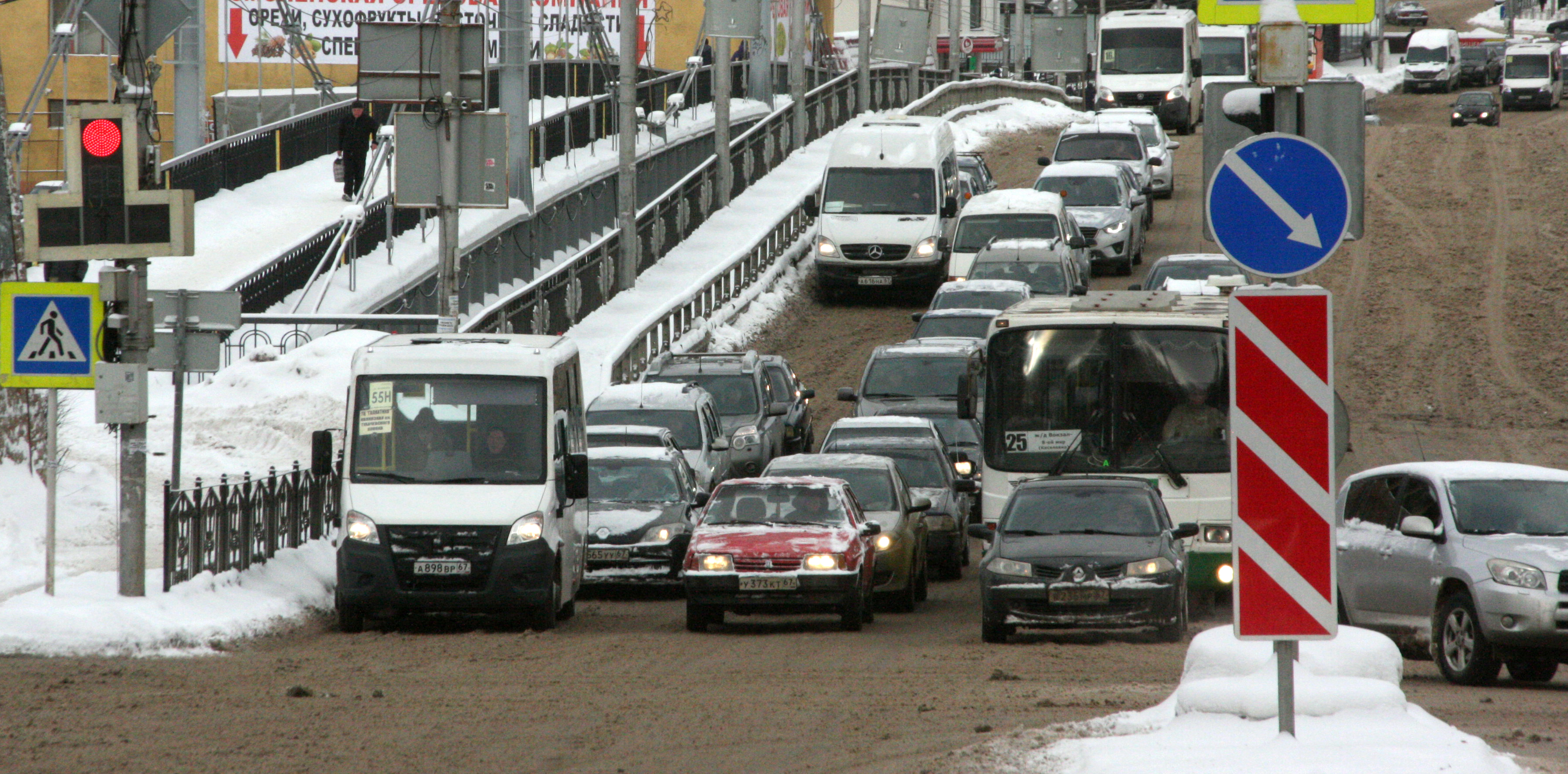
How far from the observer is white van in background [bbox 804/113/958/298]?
3547 cm

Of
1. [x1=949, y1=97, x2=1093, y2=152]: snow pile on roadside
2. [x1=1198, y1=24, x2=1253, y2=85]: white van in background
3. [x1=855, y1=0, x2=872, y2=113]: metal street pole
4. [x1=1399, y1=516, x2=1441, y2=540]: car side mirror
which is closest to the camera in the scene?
[x1=1399, y1=516, x2=1441, y2=540]: car side mirror

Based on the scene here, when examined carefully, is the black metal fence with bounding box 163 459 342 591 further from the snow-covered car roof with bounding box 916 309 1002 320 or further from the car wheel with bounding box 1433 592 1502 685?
the snow-covered car roof with bounding box 916 309 1002 320

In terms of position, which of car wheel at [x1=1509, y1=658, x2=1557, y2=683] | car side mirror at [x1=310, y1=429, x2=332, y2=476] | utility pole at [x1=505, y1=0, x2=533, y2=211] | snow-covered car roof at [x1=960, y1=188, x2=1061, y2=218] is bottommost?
car wheel at [x1=1509, y1=658, x2=1557, y2=683]

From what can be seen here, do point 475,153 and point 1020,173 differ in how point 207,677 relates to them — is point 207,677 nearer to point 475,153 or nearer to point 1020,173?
point 475,153

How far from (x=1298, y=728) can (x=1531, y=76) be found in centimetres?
7379

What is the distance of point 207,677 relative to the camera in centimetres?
1241

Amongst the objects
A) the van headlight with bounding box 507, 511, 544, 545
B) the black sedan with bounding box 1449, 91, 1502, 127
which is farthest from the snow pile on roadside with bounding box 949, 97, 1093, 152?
the van headlight with bounding box 507, 511, 544, 545

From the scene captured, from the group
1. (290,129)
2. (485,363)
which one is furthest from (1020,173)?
(485,363)

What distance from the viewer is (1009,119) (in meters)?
67.1

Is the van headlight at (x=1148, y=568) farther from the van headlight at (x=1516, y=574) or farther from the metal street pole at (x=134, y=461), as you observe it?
the metal street pole at (x=134, y=461)

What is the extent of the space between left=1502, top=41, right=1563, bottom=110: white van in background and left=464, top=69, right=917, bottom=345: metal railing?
28513mm

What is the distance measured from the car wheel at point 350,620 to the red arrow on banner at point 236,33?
41592 millimetres

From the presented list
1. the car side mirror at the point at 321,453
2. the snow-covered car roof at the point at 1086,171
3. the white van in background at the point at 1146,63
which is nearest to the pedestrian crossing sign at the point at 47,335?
the car side mirror at the point at 321,453

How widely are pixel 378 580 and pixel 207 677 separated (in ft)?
10.9
